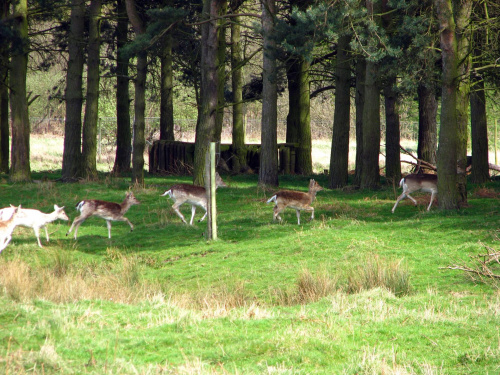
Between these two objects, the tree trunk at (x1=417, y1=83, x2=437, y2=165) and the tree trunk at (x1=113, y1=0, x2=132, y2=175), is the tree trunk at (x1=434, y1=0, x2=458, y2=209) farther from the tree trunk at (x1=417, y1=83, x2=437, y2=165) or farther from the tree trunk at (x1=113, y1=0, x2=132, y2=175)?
the tree trunk at (x1=113, y1=0, x2=132, y2=175)

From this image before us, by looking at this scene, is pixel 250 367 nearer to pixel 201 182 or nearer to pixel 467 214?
pixel 467 214

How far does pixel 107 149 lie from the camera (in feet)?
169

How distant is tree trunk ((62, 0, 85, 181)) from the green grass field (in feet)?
23.2

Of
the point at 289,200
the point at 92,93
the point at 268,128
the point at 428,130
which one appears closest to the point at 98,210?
the point at 289,200

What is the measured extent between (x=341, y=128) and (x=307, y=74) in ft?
21.4

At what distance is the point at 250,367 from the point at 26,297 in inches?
160

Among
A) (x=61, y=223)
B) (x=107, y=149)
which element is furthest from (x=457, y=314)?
(x=107, y=149)

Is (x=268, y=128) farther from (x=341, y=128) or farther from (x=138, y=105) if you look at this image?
(x=138, y=105)

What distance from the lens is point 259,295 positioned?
11289 millimetres

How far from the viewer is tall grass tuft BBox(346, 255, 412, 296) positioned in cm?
1054

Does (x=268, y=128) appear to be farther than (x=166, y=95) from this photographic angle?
No

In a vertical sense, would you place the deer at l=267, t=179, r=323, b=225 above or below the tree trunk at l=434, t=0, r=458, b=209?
below

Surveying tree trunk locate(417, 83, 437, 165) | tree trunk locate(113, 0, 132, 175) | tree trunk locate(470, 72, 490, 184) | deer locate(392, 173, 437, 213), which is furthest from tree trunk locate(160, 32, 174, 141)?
deer locate(392, 173, 437, 213)

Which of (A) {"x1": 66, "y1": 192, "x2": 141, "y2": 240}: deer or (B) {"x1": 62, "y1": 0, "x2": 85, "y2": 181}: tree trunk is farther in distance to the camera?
(B) {"x1": 62, "y1": 0, "x2": 85, "y2": 181}: tree trunk
